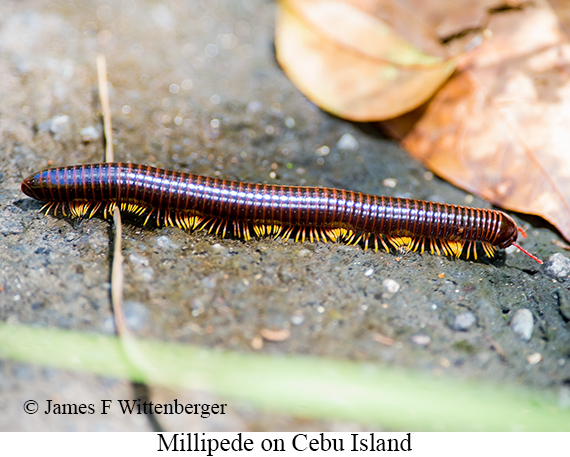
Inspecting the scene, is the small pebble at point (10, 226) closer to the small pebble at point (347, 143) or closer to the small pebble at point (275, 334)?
the small pebble at point (275, 334)

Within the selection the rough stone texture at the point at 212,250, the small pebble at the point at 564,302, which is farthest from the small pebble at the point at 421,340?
the small pebble at the point at 564,302

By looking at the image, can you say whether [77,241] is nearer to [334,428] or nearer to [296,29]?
[334,428]

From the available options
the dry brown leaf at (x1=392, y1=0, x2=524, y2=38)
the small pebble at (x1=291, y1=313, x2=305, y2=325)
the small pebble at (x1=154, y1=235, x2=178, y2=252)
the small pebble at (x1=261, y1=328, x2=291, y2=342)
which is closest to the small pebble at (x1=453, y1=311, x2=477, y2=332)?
the small pebble at (x1=291, y1=313, x2=305, y2=325)

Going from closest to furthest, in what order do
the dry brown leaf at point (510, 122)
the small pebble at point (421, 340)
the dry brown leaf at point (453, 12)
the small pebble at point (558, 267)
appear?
the small pebble at point (421, 340) < the small pebble at point (558, 267) < the dry brown leaf at point (510, 122) < the dry brown leaf at point (453, 12)

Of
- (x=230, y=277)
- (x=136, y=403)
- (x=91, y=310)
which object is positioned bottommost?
(x=136, y=403)

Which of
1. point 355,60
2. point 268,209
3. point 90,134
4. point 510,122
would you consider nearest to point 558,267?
point 510,122

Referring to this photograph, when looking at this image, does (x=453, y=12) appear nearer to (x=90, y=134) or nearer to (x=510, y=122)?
(x=510, y=122)

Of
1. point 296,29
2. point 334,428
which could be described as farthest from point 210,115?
point 334,428
